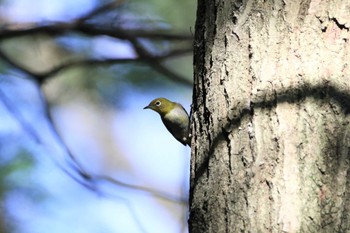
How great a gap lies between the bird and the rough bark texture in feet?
7.92

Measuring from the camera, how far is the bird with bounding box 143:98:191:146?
4444 mm

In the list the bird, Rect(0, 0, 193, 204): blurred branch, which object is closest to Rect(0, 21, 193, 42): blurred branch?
Rect(0, 0, 193, 204): blurred branch

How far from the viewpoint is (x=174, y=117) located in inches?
181

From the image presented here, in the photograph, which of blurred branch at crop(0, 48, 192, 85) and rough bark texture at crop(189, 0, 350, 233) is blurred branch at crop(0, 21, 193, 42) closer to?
blurred branch at crop(0, 48, 192, 85)

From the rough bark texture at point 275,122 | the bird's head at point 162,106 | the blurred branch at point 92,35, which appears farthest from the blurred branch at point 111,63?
the rough bark texture at point 275,122

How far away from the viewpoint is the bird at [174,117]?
4.44 metres

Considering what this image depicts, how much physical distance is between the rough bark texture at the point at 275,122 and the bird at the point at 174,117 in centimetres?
241

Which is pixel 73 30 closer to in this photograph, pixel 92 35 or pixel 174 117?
pixel 92 35

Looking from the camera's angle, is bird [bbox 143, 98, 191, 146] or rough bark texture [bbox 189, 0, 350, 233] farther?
bird [bbox 143, 98, 191, 146]

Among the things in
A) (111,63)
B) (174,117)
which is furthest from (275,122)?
(111,63)

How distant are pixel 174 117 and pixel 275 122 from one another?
2.89 metres

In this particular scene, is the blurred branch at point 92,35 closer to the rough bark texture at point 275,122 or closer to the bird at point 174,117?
the bird at point 174,117

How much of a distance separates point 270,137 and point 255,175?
0.10 meters

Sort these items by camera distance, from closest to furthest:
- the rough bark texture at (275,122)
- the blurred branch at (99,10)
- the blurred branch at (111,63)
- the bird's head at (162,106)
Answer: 1. the rough bark texture at (275,122)
2. the bird's head at (162,106)
3. the blurred branch at (99,10)
4. the blurred branch at (111,63)
